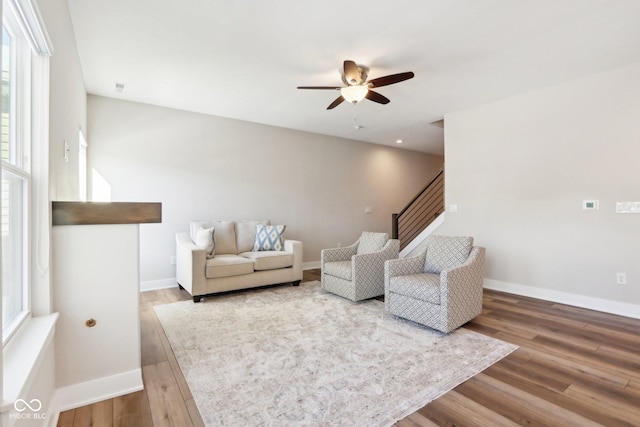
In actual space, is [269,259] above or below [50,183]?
below

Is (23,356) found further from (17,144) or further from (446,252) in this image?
(446,252)

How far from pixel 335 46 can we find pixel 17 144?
2.42 metres

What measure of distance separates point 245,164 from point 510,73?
12.6ft

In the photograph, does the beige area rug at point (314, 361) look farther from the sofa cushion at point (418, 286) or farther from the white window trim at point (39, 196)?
the white window trim at point (39, 196)

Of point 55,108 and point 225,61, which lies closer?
point 55,108

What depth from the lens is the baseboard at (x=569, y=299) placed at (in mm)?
3320

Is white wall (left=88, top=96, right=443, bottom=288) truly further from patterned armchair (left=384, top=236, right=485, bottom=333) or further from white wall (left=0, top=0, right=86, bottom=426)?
patterned armchair (left=384, top=236, right=485, bottom=333)

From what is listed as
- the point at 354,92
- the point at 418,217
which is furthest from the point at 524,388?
the point at 418,217

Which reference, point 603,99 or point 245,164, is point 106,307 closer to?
point 245,164

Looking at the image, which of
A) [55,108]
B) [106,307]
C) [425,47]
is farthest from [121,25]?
[425,47]

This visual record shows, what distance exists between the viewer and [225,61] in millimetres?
3170

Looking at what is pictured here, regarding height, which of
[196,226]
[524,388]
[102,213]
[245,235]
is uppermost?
[102,213]

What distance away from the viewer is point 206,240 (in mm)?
4035

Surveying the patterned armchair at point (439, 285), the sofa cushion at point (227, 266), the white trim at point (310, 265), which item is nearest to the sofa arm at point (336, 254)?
the sofa cushion at point (227, 266)
